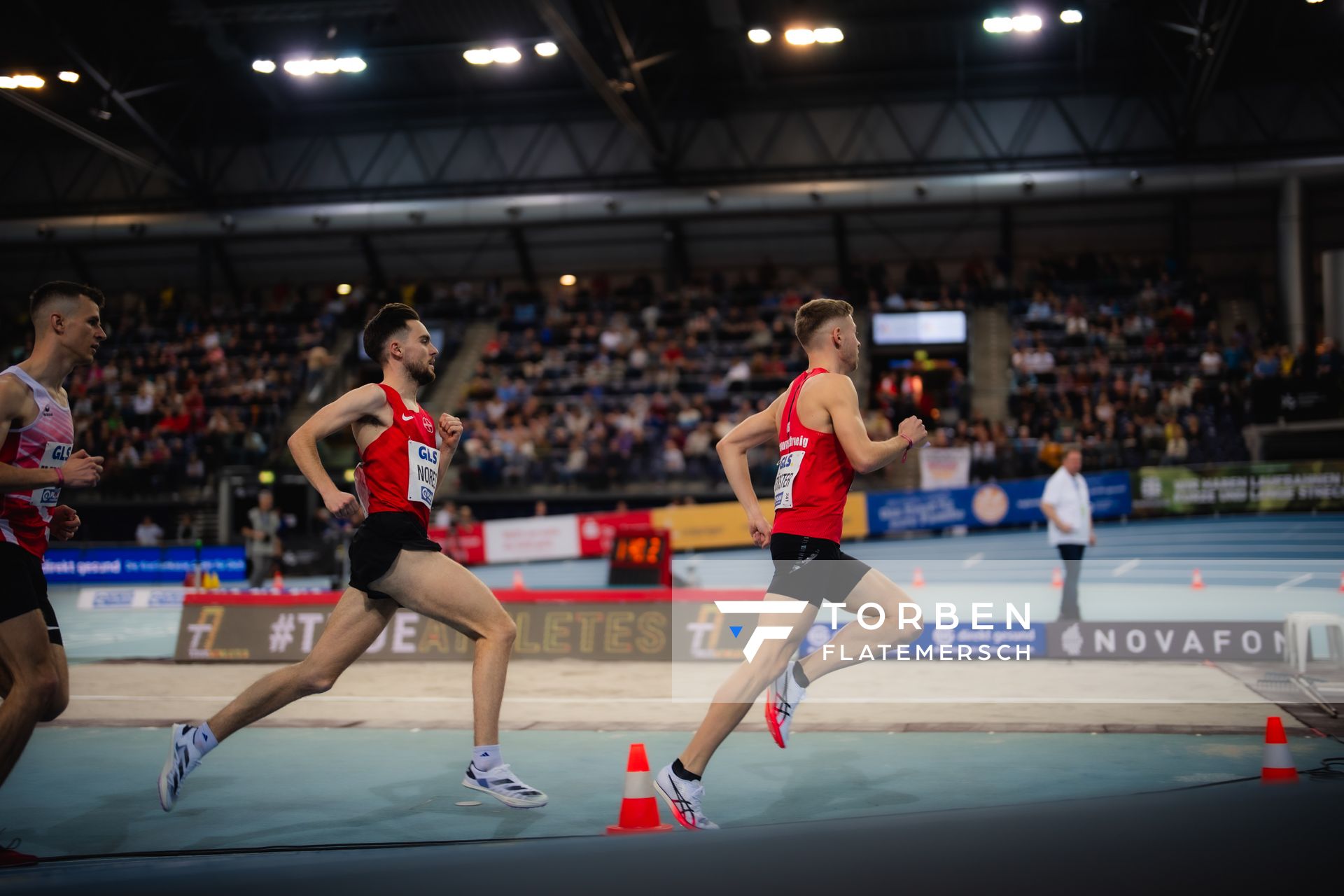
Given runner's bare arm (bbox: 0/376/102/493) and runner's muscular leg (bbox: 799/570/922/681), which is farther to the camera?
runner's muscular leg (bbox: 799/570/922/681)

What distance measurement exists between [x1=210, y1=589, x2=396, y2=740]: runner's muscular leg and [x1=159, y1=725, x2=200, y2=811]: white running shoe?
0.35 ft

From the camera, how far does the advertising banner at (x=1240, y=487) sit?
1564 cm

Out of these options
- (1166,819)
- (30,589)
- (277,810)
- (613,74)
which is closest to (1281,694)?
(1166,819)

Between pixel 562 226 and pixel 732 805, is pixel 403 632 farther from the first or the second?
pixel 562 226

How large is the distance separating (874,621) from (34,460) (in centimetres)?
349

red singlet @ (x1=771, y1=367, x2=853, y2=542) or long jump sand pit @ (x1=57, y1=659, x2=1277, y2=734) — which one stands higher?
red singlet @ (x1=771, y1=367, x2=853, y2=542)

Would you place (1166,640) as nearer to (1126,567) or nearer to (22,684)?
(1126,567)

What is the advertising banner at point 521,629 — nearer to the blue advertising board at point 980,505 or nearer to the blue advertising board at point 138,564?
the blue advertising board at point 980,505

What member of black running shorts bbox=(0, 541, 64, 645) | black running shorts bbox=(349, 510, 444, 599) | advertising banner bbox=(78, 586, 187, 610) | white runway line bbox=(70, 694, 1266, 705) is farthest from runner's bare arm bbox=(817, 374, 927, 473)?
advertising banner bbox=(78, 586, 187, 610)

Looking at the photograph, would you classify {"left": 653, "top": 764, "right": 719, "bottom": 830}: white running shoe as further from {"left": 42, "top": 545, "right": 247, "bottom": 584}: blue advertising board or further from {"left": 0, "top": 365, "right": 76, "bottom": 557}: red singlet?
{"left": 42, "top": 545, "right": 247, "bottom": 584}: blue advertising board

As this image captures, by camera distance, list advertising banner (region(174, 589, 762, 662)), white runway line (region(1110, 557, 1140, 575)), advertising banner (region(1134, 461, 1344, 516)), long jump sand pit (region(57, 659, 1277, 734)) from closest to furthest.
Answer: long jump sand pit (region(57, 659, 1277, 734)), advertising banner (region(174, 589, 762, 662)), advertising banner (region(1134, 461, 1344, 516)), white runway line (region(1110, 557, 1140, 575))

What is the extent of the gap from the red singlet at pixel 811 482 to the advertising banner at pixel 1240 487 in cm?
1365

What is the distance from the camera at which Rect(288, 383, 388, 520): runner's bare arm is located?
4.43 metres

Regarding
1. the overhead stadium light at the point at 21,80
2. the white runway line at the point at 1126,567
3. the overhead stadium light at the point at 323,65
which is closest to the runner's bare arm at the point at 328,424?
the white runway line at the point at 1126,567
